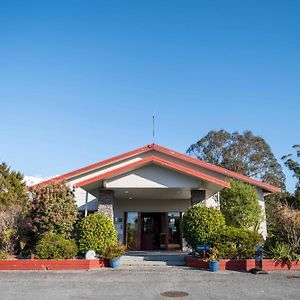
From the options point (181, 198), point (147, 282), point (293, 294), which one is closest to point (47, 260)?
point (147, 282)

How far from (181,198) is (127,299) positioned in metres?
13.6

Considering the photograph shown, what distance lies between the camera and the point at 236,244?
13.6m

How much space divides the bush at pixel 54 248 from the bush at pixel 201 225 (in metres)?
4.63

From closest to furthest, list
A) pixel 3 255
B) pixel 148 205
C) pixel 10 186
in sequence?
1. pixel 3 255
2. pixel 148 205
3. pixel 10 186

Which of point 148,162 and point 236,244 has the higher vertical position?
point 148,162

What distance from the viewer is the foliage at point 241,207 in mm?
20688

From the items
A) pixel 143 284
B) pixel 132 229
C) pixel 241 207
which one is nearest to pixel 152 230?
pixel 132 229

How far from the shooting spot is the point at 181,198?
22094 mm

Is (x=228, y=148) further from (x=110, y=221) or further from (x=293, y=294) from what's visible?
(x=293, y=294)

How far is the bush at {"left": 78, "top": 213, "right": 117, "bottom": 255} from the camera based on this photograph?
1456 centimetres

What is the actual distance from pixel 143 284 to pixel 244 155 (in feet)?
120

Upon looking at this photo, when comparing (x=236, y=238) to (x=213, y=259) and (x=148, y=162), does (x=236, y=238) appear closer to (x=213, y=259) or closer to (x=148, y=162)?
(x=213, y=259)

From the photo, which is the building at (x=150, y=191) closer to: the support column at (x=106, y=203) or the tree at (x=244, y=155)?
the support column at (x=106, y=203)

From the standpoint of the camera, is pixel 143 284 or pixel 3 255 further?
pixel 3 255
